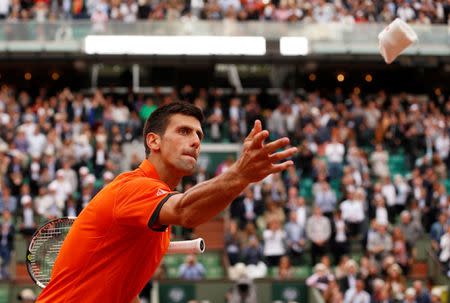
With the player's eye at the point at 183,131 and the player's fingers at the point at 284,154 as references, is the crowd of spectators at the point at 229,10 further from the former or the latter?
the player's fingers at the point at 284,154

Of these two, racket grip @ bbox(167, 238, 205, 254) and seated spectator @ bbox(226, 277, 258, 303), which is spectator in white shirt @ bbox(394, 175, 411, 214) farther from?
racket grip @ bbox(167, 238, 205, 254)

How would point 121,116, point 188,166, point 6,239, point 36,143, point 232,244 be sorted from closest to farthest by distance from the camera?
point 188,166, point 6,239, point 232,244, point 36,143, point 121,116

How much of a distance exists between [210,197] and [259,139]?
14.9 inches

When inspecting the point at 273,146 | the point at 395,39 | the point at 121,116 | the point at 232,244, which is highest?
the point at 121,116

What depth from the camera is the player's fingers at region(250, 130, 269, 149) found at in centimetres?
443

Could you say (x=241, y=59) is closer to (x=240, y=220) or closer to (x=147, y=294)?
(x=240, y=220)

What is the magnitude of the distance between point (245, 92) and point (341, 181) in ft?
33.4

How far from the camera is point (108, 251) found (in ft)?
17.4

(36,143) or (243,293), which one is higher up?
(36,143)

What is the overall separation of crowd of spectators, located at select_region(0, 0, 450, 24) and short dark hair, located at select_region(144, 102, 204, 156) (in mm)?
24433

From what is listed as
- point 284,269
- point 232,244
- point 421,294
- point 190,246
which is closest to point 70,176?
point 232,244

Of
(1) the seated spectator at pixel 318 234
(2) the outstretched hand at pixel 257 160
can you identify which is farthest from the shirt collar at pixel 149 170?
(1) the seated spectator at pixel 318 234

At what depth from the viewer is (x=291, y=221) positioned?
65.8 feet

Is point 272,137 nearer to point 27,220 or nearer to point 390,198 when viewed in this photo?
point 390,198
